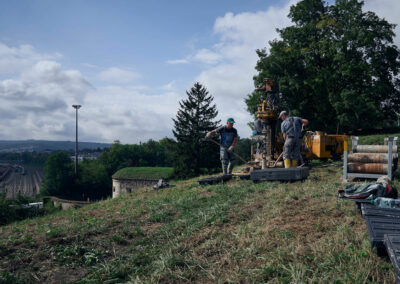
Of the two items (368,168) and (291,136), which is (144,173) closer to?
(291,136)

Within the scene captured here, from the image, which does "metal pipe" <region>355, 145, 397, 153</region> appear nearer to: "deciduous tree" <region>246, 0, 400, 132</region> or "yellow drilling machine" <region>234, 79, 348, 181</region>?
"yellow drilling machine" <region>234, 79, 348, 181</region>

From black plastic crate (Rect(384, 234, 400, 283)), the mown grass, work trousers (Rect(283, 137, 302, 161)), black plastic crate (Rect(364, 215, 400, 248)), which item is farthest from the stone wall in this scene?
black plastic crate (Rect(384, 234, 400, 283))

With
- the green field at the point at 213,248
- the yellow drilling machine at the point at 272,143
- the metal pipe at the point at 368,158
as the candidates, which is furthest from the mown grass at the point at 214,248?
the yellow drilling machine at the point at 272,143

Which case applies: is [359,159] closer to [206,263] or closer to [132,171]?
[206,263]

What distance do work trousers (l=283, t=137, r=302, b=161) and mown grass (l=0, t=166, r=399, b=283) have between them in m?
3.85

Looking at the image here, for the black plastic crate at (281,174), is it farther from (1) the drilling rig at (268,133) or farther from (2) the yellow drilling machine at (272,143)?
(1) the drilling rig at (268,133)

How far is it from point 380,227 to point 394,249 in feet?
2.39

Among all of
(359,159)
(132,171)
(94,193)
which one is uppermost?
(359,159)

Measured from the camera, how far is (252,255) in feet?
11.3

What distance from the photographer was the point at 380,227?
3.41 metres

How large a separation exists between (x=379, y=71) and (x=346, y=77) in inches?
101

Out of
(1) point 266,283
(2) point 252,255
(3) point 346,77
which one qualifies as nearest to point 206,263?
(2) point 252,255

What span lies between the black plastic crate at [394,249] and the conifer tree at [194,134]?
3720 cm

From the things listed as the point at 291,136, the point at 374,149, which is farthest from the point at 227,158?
the point at 374,149
